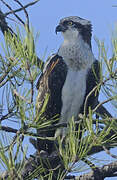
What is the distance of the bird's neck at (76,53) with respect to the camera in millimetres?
4383

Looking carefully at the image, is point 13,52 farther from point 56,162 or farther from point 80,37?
point 80,37

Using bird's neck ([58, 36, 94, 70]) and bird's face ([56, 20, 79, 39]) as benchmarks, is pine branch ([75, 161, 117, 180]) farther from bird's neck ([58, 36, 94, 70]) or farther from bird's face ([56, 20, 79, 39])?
bird's face ([56, 20, 79, 39])

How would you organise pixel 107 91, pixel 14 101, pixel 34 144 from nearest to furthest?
pixel 107 91 → pixel 14 101 → pixel 34 144

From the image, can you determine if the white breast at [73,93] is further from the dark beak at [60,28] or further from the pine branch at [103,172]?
the pine branch at [103,172]

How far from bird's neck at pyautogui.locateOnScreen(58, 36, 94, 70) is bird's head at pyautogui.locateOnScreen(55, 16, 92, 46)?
65 mm

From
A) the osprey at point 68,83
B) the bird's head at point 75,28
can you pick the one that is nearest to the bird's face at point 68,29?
the bird's head at point 75,28

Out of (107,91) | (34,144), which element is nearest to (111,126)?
(107,91)

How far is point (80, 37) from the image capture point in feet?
15.6

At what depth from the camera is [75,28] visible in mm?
4789

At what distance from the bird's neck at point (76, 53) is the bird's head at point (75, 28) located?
0.21ft

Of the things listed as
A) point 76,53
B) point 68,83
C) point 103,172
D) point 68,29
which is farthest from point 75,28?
point 103,172

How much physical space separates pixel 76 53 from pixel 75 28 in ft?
1.40

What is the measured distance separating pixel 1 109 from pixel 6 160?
59 cm

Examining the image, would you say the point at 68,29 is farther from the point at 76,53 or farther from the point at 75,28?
the point at 76,53
